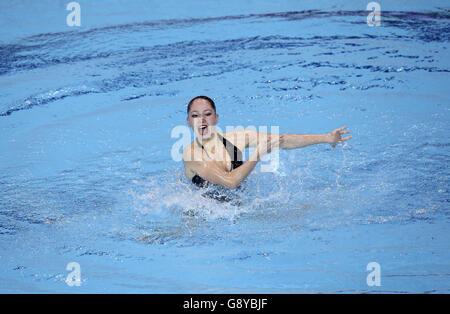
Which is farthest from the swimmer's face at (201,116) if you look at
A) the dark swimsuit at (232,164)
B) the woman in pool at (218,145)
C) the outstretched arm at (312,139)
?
the outstretched arm at (312,139)

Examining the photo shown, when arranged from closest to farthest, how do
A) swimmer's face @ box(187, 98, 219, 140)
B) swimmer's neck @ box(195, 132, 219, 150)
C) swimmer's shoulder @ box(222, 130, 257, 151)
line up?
swimmer's face @ box(187, 98, 219, 140)
swimmer's neck @ box(195, 132, 219, 150)
swimmer's shoulder @ box(222, 130, 257, 151)

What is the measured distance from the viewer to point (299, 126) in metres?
4.72

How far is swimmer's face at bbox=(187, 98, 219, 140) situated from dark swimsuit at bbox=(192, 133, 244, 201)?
169mm

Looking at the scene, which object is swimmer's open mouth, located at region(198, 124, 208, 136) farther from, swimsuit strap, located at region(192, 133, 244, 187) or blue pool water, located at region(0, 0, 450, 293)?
blue pool water, located at region(0, 0, 450, 293)

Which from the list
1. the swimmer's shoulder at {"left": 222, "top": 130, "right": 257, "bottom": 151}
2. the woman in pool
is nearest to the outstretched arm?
the woman in pool

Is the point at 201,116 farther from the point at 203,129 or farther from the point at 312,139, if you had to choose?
the point at 312,139

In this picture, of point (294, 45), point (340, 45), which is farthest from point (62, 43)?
point (340, 45)

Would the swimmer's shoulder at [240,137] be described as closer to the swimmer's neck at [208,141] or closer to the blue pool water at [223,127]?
the swimmer's neck at [208,141]

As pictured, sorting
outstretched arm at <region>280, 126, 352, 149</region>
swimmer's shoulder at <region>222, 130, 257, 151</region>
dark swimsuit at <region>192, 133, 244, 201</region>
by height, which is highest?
swimmer's shoulder at <region>222, 130, 257, 151</region>

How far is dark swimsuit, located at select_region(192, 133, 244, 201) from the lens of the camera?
349cm

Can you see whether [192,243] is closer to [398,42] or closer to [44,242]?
[44,242]

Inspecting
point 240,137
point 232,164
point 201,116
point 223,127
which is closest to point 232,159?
point 232,164

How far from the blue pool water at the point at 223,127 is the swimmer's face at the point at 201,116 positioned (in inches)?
17.2
